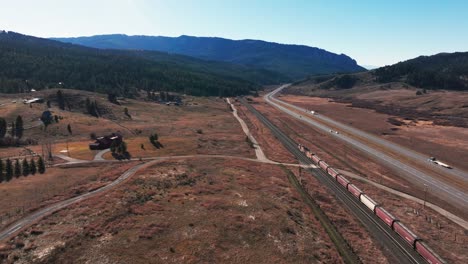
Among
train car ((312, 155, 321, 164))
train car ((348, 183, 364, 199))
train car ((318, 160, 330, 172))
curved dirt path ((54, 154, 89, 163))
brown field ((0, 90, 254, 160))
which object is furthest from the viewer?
brown field ((0, 90, 254, 160))

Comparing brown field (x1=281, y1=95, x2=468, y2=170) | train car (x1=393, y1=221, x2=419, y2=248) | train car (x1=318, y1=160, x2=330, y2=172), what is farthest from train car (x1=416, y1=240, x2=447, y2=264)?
brown field (x1=281, y1=95, x2=468, y2=170)

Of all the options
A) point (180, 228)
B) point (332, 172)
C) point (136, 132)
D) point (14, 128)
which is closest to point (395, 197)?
point (332, 172)

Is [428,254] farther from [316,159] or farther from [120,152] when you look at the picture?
[120,152]

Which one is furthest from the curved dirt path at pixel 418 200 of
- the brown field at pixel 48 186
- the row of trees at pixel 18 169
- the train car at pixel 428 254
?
the row of trees at pixel 18 169

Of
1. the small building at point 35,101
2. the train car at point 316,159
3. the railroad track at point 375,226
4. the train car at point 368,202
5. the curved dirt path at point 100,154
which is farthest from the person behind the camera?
the small building at point 35,101

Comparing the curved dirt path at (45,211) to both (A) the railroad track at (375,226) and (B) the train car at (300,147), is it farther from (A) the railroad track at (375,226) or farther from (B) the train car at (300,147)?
(B) the train car at (300,147)

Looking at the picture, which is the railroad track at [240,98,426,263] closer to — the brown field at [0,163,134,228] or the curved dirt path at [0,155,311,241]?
the curved dirt path at [0,155,311,241]

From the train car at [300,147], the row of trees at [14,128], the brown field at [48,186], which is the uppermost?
the row of trees at [14,128]
